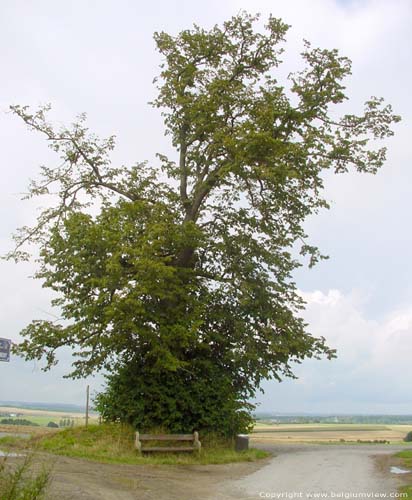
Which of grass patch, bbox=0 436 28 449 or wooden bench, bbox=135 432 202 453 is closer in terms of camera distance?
grass patch, bbox=0 436 28 449

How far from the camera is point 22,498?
8.00 meters

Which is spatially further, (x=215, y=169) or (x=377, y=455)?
(x=215, y=169)

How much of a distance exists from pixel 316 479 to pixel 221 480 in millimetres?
2565

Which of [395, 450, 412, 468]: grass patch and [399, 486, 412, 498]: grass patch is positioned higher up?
[395, 450, 412, 468]: grass patch

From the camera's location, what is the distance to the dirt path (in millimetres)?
12281

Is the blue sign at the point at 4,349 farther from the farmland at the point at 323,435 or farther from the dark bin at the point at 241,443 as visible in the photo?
Answer: the farmland at the point at 323,435

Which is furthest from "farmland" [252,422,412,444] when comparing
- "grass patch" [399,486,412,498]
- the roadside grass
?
"grass patch" [399,486,412,498]

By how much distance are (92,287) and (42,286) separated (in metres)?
2.83

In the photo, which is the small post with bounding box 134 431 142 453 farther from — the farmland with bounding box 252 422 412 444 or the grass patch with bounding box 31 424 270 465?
the farmland with bounding box 252 422 412 444

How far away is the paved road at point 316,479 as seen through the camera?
43.6 ft

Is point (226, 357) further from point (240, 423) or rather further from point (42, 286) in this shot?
point (42, 286)

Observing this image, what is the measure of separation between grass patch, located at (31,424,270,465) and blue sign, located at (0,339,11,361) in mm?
6939

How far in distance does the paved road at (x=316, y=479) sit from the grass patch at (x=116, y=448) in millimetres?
1804

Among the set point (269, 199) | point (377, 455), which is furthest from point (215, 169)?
point (377, 455)
